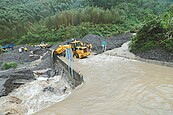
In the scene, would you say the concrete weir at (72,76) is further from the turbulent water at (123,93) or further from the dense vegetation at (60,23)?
the dense vegetation at (60,23)

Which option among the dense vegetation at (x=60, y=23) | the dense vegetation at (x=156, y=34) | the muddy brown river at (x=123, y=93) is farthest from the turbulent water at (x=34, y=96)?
the dense vegetation at (x=60, y=23)

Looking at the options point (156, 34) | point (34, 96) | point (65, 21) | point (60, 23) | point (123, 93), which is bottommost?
point (34, 96)

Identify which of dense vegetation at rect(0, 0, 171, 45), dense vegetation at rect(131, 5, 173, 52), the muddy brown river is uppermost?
dense vegetation at rect(0, 0, 171, 45)

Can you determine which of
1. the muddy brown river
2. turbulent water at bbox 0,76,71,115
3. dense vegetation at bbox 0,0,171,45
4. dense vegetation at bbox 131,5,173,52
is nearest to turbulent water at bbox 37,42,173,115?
the muddy brown river

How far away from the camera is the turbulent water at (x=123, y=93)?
557 centimetres

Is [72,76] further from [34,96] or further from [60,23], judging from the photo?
[60,23]

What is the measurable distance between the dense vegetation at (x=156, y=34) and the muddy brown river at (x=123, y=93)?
1692mm

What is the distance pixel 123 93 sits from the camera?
6.77 meters

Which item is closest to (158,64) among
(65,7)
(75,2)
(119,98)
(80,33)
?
(119,98)

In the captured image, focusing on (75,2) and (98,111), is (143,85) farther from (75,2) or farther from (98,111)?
(75,2)

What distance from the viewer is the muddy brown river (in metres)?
Answer: 5.57

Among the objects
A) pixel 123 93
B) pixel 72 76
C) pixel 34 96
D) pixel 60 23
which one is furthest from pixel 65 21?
pixel 123 93

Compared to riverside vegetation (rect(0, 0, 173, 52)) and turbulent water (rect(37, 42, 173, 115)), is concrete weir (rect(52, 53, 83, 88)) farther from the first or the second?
riverside vegetation (rect(0, 0, 173, 52))

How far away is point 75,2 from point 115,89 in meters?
38.2
